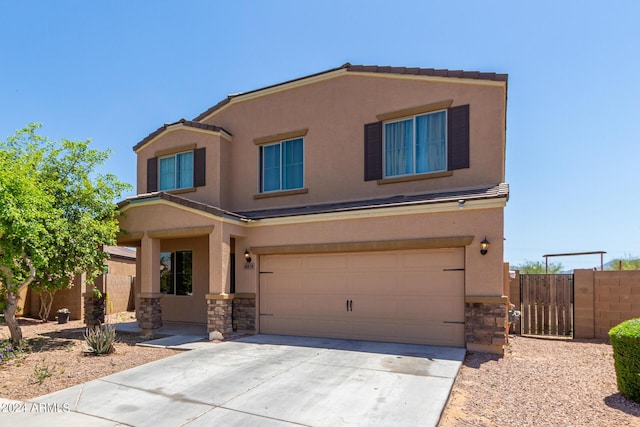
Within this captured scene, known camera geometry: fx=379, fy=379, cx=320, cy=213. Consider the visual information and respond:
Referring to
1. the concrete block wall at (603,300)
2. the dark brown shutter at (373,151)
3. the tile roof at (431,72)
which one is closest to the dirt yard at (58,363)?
the dark brown shutter at (373,151)

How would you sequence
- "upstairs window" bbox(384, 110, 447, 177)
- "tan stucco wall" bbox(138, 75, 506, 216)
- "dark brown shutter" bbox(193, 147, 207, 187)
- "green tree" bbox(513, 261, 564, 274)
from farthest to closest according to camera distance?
"green tree" bbox(513, 261, 564, 274)
"dark brown shutter" bbox(193, 147, 207, 187)
"upstairs window" bbox(384, 110, 447, 177)
"tan stucco wall" bbox(138, 75, 506, 216)

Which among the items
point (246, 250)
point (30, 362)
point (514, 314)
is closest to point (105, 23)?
point (246, 250)

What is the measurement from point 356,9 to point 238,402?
402 inches

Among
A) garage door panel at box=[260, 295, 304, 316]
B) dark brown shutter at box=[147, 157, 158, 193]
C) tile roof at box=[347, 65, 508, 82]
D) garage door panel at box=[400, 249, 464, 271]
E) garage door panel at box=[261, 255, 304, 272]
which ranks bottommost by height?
garage door panel at box=[260, 295, 304, 316]

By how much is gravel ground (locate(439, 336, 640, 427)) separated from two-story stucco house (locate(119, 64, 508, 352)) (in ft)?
3.70

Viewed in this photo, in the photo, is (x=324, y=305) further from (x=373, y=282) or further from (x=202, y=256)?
(x=202, y=256)

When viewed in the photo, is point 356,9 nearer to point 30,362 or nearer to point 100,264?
point 100,264

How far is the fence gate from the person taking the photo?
11.0 m

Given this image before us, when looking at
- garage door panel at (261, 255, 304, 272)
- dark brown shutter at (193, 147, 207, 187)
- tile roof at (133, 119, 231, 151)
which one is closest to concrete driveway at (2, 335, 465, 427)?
garage door panel at (261, 255, 304, 272)

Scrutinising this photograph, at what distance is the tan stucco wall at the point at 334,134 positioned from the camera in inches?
403

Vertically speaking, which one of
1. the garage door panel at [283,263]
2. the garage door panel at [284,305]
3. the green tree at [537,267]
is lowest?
the garage door panel at [284,305]

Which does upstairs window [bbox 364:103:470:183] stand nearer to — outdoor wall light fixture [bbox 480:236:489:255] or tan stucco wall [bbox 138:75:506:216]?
tan stucco wall [bbox 138:75:506:216]

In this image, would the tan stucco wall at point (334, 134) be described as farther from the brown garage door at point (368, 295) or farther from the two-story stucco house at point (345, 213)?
the brown garage door at point (368, 295)

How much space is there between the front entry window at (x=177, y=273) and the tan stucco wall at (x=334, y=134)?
2391 millimetres
